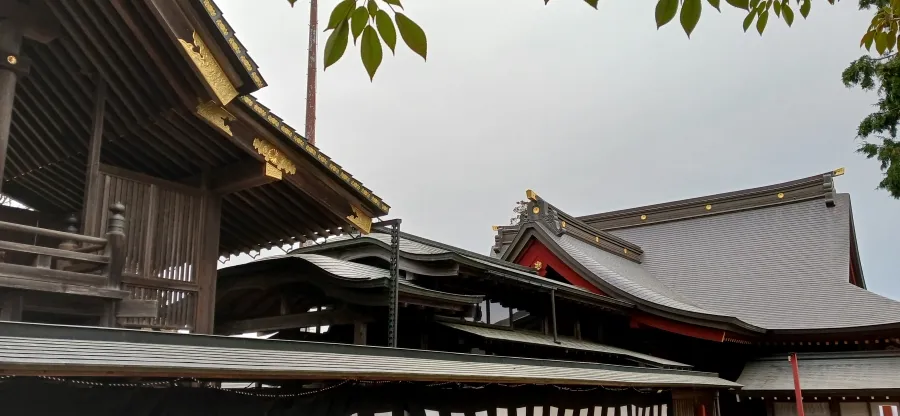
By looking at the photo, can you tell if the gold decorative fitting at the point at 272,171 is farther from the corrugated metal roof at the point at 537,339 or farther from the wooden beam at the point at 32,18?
the corrugated metal roof at the point at 537,339

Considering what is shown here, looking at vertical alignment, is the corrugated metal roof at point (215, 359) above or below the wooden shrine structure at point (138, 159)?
below

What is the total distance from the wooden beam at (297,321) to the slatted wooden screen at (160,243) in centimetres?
292

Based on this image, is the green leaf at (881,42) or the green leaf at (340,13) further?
the green leaf at (881,42)

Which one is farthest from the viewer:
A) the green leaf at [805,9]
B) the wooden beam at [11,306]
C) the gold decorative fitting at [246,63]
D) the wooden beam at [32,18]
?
the gold decorative fitting at [246,63]

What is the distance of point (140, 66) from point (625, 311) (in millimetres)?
12592

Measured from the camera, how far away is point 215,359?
15.3 ft

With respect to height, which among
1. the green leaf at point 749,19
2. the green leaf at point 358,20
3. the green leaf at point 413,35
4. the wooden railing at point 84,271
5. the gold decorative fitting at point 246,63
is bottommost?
the wooden railing at point 84,271

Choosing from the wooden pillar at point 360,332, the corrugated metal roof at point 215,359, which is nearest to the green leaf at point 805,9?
the corrugated metal roof at point 215,359

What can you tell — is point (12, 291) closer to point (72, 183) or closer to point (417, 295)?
point (72, 183)

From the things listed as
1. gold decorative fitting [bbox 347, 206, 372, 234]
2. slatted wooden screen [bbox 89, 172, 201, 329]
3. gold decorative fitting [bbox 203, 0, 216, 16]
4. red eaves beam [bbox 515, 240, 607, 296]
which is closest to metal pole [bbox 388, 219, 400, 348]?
gold decorative fitting [bbox 347, 206, 372, 234]

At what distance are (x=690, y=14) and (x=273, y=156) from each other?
5.48 metres

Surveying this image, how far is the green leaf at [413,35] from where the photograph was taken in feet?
8.02

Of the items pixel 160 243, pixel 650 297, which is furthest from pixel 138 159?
pixel 650 297

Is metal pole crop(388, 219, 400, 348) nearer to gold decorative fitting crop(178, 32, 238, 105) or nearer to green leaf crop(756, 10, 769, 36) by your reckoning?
gold decorative fitting crop(178, 32, 238, 105)
